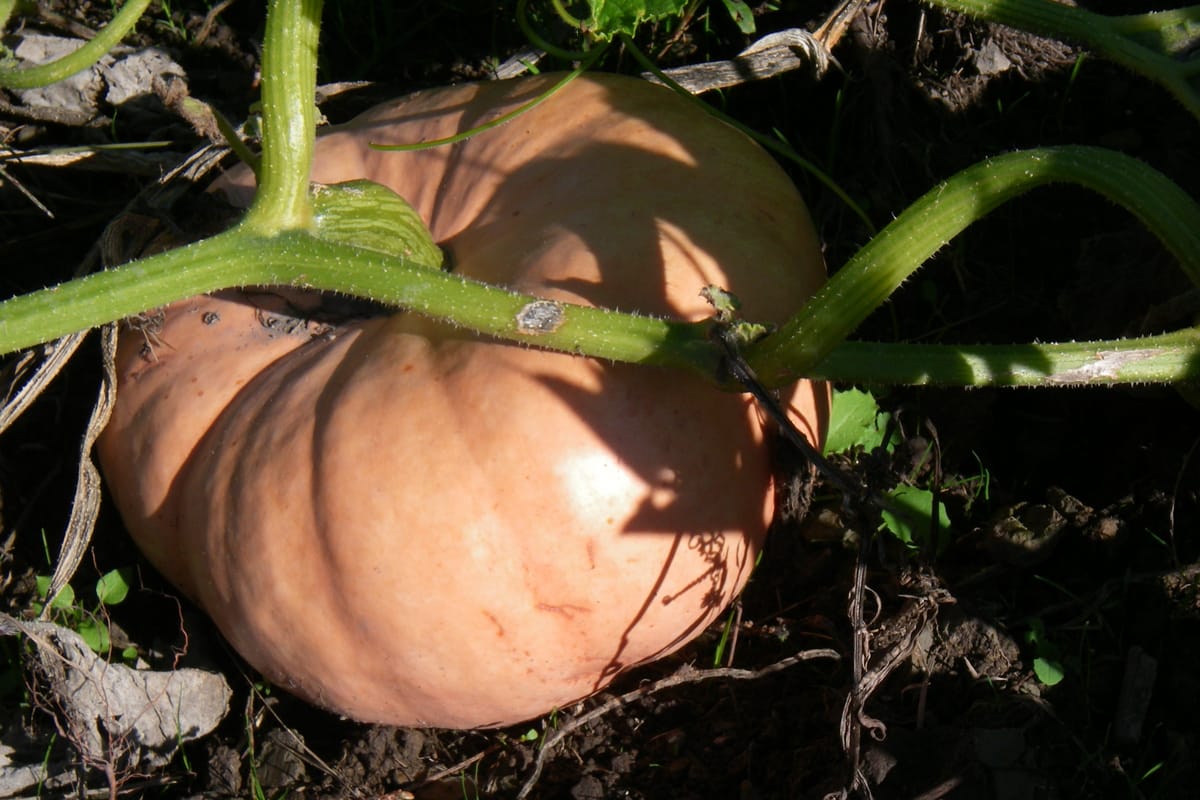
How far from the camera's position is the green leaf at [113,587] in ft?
7.75

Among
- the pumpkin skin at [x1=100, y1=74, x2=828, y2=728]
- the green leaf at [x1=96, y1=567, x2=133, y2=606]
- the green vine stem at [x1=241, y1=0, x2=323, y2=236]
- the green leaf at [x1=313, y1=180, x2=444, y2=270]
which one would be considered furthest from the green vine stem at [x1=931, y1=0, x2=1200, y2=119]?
the green leaf at [x1=96, y1=567, x2=133, y2=606]

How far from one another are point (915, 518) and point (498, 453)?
2.75 ft

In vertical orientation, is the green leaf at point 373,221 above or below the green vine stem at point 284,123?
below

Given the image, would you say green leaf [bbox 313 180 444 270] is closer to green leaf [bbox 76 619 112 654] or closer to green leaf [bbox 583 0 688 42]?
green leaf [bbox 583 0 688 42]

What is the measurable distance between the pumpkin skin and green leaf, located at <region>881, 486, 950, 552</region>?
0.28m

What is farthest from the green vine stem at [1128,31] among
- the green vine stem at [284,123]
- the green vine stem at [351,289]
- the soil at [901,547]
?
the green vine stem at [284,123]

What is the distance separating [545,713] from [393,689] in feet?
1.08

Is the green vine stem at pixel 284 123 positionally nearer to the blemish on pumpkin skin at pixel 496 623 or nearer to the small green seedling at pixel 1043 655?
the blemish on pumpkin skin at pixel 496 623

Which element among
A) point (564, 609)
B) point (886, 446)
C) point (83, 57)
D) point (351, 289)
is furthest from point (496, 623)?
point (83, 57)

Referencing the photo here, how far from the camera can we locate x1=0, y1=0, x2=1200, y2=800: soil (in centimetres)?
196

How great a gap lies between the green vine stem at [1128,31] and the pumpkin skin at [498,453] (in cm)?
51

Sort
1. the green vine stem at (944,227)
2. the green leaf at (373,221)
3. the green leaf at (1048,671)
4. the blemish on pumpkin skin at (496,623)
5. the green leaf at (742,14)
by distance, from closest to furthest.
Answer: the green vine stem at (944,227)
the blemish on pumpkin skin at (496,623)
the green leaf at (373,221)
the green leaf at (1048,671)
the green leaf at (742,14)

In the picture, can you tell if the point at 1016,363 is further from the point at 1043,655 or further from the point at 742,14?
the point at 742,14

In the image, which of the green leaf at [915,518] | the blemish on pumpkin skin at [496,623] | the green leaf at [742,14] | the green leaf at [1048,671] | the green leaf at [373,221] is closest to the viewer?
the blemish on pumpkin skin at [496,623]
